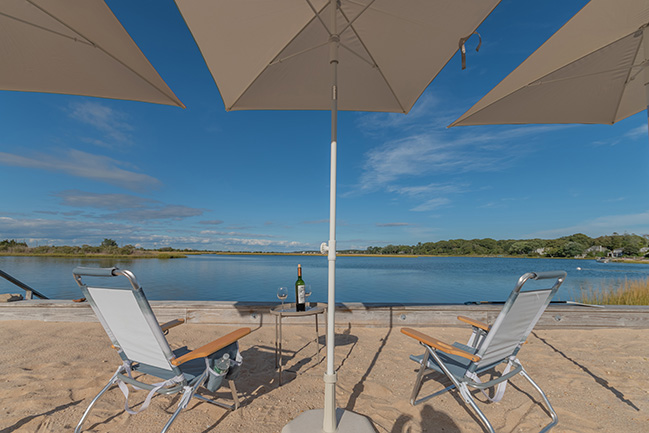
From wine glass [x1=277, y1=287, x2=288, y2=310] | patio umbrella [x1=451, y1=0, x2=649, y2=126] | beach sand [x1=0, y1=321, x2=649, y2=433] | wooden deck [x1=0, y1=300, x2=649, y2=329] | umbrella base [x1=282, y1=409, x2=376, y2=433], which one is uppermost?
patio umbrella [x1=451, y1=0, x2=649, y2=126]

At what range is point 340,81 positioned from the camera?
281 cm

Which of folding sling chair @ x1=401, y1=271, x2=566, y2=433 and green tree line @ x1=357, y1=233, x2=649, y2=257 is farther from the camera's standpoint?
green tree line @ x1=357, y1=233, x2=649, y2=257

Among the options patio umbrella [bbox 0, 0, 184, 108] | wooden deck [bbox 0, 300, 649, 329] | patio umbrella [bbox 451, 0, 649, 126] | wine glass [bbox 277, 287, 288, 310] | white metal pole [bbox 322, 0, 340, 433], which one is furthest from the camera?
wooden deck [bbox 0, 300, 649, 329]

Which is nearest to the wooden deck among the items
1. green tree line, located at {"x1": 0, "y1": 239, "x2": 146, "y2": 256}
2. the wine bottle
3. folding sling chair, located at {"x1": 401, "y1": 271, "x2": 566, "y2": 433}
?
the wine bottle

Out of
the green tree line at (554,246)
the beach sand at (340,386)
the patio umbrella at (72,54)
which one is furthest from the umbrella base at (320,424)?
the green tree line at (554,246)

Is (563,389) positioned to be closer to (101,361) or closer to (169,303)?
(101,361)

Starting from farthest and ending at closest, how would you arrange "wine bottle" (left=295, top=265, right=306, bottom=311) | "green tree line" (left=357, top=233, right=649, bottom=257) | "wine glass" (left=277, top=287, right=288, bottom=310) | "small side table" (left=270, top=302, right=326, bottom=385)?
"green tree line" (left=357, top=233, right=649, bottom=257), "wine glass" (left=277, top=287, right=288, bottom=310), "wine bottle" (left=295, top=265, right=306, bottom=311), "small side table" (left=270, top=302, right=326, bottom=385)

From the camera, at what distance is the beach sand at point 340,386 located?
1888 mm

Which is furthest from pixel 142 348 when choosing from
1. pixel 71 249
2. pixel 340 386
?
pixel 71 249

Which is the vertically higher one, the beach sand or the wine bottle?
the wine bottle

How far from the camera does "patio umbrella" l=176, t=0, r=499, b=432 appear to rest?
1.73 m

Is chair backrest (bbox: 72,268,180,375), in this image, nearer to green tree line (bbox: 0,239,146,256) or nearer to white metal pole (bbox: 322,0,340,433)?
white metal pole (bbox: 322,0,340,433)

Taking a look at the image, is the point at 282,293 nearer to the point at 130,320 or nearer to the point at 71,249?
the point at 130,320

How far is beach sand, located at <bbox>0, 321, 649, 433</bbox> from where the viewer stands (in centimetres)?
189
